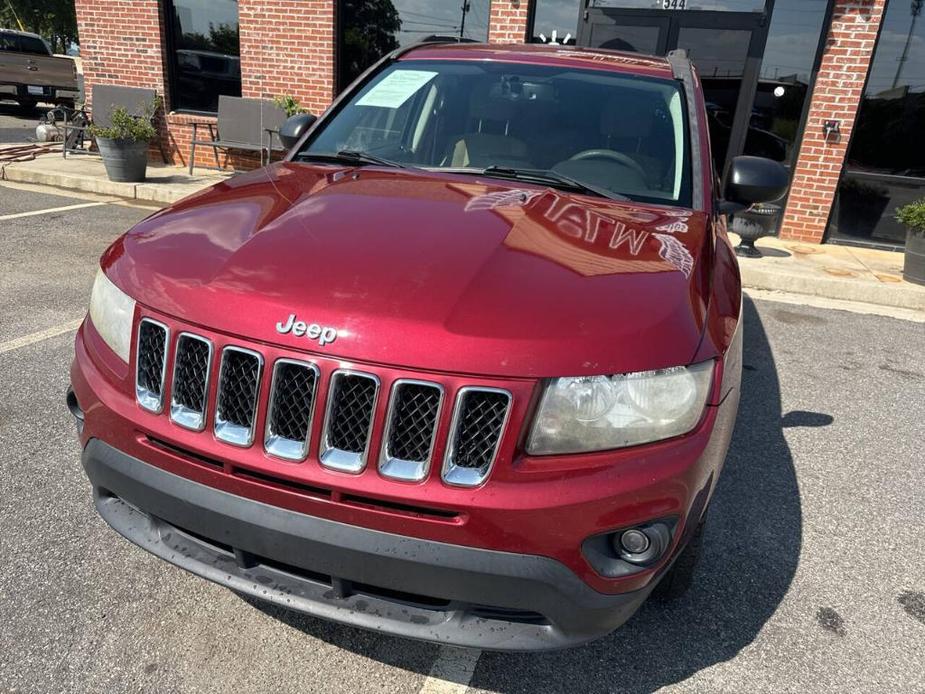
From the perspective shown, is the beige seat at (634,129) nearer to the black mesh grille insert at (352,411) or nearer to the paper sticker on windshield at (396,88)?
the paper sticker on windshield at (396,88)

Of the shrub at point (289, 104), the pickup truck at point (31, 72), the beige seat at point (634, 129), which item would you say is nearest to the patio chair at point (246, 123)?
the shrub at point (289, 104)

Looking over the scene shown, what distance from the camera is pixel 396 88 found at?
129 inches

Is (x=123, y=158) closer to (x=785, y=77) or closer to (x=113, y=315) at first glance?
(x=113, y=315)

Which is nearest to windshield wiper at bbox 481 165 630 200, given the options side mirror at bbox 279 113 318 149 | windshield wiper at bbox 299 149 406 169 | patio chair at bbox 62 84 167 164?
windshield wiper at bbox 299 149 406 169

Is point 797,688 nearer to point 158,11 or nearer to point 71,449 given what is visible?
point 71,449

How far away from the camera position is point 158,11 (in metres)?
9.83

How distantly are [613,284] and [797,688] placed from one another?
1.36 m

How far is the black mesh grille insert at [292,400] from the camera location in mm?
1576

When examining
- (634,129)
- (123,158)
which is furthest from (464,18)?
(634,129)

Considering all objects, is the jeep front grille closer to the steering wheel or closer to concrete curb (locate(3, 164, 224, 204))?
the steering wheel

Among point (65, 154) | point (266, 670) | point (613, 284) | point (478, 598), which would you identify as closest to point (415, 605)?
point (478, 598)

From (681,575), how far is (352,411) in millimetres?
1326

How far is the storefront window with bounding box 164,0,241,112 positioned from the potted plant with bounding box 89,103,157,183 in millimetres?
1694

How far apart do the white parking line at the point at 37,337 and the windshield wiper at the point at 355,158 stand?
236 cm
